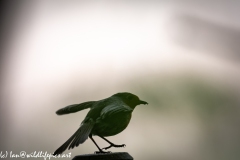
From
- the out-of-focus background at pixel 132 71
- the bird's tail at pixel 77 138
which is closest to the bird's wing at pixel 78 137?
the bird's tail at pixel 77 138

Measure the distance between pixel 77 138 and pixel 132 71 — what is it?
0.60 metres

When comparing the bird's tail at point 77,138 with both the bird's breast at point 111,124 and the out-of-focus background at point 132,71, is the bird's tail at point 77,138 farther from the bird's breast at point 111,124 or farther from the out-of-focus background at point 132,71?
the out-of-focus background at point 132,71

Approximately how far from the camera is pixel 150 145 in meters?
1.13

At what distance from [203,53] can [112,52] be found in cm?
37

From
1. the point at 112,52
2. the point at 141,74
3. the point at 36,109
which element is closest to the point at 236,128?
the point at 141,74

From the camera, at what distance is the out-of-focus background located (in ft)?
3.71

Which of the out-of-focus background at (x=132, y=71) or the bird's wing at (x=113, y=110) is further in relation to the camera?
the out-of-focus background at (x=132, y=71)

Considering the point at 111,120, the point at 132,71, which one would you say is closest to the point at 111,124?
the point at 111,120

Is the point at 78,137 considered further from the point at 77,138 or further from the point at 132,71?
the point at 132,71

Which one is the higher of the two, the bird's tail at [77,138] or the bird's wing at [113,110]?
the bird's wing at [113,110]

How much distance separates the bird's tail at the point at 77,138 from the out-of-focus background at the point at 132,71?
1.44ft

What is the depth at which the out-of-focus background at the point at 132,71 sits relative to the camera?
3.71 ft

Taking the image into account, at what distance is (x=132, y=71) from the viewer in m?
1.23

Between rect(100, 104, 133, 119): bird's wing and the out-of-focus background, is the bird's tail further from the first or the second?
the out-of-focus background
